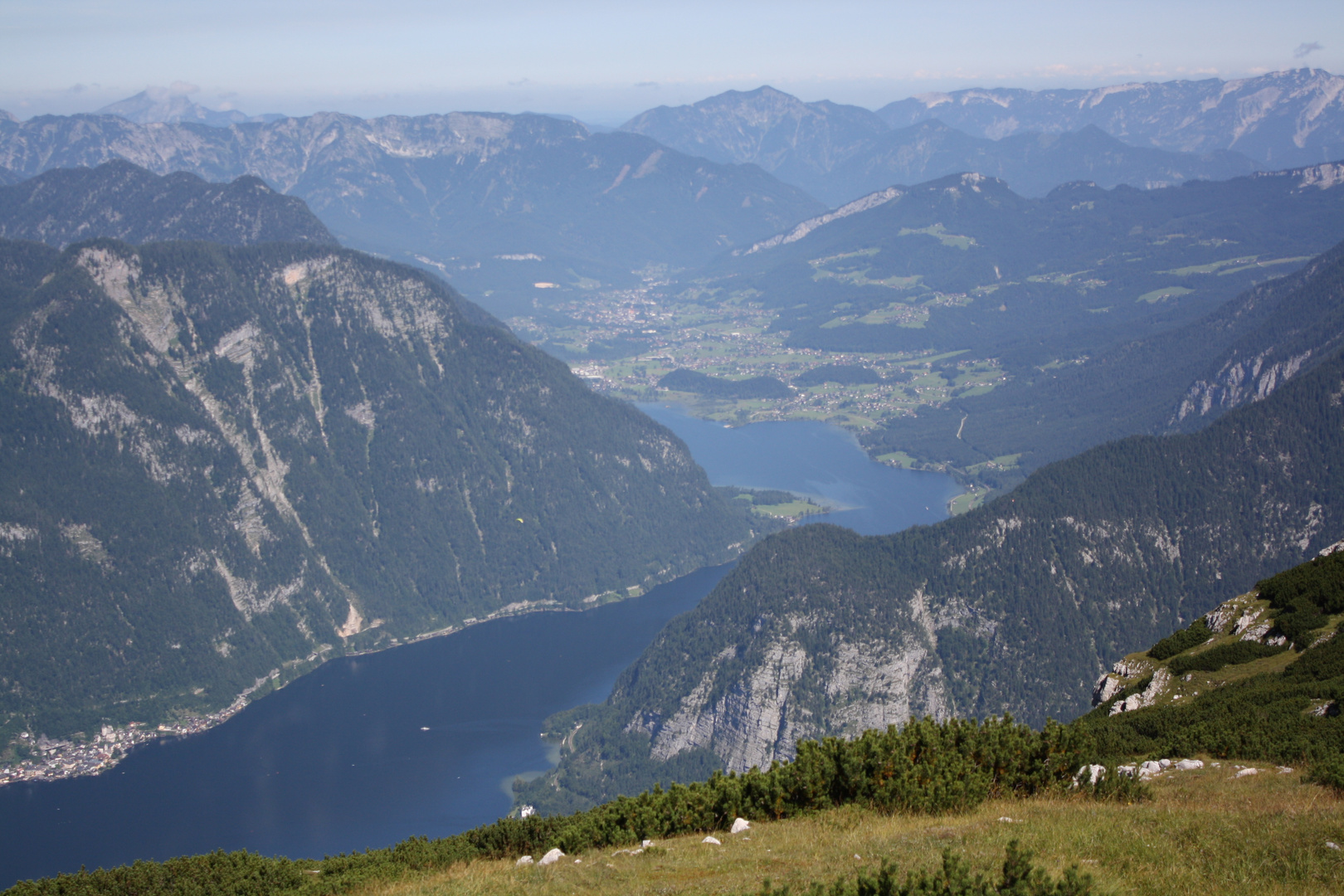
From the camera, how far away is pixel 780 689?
146 meters

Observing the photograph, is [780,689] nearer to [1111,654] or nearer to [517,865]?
[1111,654]

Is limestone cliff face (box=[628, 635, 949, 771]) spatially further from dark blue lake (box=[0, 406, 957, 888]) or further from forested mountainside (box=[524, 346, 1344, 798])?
dark blue lake (box=[0, 406, 957, 888])

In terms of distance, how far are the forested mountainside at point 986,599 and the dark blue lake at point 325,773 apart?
1348cm

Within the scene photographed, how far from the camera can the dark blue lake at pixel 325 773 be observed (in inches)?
5359

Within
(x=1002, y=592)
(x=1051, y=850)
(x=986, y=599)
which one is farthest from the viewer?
(x=1002, y=592)

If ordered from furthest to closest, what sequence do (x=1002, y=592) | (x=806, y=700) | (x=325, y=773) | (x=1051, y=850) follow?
1. (x=325, y=773)
2. (x=1002, y=592)
3. (x=806, y=700)
4. (x=1051, y=850)

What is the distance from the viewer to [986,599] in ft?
502

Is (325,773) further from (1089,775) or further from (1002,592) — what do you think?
(1089,775)

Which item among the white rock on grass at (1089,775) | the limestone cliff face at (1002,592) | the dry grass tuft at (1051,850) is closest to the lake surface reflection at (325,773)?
the limestone cliff face at (1002,592)

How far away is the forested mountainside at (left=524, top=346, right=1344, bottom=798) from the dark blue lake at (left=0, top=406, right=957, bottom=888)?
13.5 m

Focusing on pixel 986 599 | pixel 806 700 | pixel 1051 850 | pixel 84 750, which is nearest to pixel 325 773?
pixel 84 750

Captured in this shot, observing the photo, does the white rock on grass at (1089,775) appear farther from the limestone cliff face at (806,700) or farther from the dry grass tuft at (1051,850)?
the limestone cliff face at (806,700)

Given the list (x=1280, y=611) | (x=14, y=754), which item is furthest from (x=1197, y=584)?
(x=14, y=754)

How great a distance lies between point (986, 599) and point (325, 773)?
4022 inches
